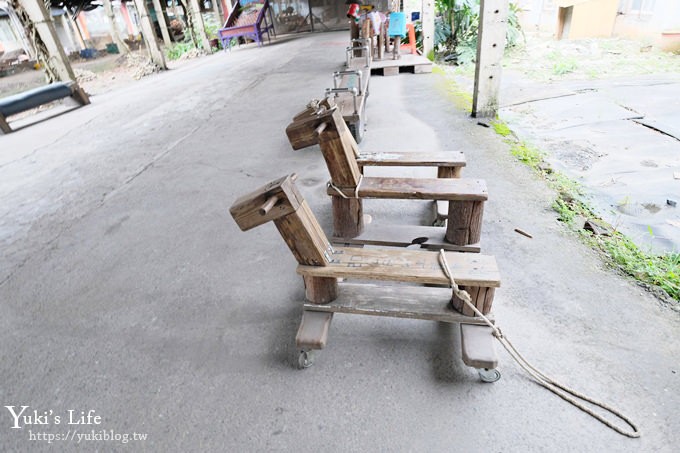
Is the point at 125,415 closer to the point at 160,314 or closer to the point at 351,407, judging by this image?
the point at 160,314

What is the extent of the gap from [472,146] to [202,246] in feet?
10.5

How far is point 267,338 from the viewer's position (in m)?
A: 2.13

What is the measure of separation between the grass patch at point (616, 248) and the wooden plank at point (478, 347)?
1.27 m

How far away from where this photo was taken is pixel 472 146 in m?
4.33

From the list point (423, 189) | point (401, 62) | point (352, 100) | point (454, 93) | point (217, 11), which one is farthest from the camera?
point (217, 11)

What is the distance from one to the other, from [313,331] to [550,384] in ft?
3.75

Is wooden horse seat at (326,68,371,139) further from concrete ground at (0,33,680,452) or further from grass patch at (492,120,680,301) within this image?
grass patch at (492,120,680,301)

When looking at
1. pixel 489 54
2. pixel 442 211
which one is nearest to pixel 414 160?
pixel 442 211

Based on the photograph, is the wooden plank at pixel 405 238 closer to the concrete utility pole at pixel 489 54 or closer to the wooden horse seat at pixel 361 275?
the wooden horse seat at pixel 361 275

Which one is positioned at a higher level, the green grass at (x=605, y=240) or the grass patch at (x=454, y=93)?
the grass patch at (x=454, y=93)

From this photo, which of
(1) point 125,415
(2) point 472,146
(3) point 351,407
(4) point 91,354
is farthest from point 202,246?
(2) point 472,146

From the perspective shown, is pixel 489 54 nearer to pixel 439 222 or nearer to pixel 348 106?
pixel 348 106

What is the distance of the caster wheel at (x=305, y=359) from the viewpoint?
189cm

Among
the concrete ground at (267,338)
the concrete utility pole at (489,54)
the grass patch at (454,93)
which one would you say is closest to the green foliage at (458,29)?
the grass patch at (454,93)
